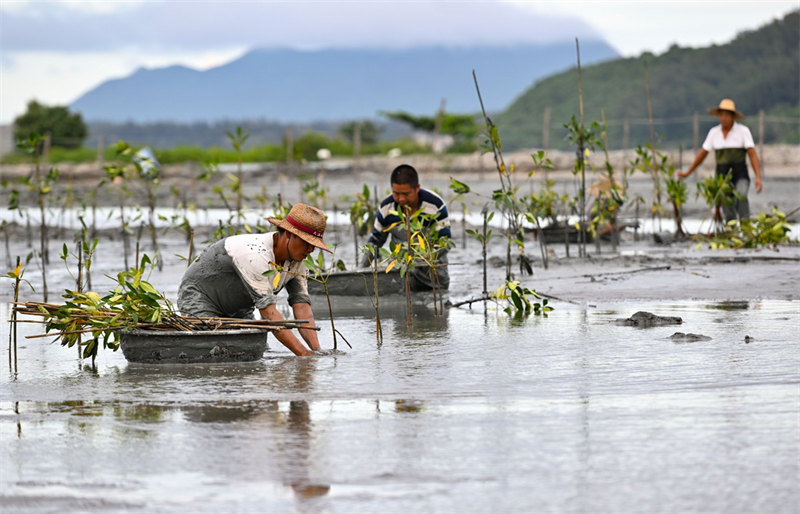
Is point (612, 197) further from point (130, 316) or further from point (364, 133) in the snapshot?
Answer: point (364, 133)

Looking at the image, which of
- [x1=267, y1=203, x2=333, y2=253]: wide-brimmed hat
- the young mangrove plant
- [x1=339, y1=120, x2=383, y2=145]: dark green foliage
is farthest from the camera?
[x1=339, y1=120, x2=383, y2=145]: dark green foliage

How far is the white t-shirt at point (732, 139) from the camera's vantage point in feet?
39.3

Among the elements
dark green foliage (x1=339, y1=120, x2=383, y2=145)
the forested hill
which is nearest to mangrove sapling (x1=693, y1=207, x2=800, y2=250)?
the forested hill

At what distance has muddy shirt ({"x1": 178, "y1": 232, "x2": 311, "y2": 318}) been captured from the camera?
20.0 feet

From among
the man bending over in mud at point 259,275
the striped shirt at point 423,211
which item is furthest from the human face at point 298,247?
the striped shirt at point 423,211

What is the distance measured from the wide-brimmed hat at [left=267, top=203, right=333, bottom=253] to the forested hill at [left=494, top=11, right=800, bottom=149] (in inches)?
1759

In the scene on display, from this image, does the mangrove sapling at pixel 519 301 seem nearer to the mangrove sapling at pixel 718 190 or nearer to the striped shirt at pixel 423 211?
the striped shirt at pixel 423 211

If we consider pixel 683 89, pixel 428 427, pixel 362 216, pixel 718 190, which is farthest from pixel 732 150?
pixel 683 89

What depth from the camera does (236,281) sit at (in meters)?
6.45

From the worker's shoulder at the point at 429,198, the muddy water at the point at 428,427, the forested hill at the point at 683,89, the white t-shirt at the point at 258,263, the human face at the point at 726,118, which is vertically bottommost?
the muddy water at the point at 428,427

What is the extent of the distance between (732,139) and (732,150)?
137 mm

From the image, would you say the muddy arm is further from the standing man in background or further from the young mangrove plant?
the standing man in background

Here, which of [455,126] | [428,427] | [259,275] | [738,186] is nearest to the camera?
[428,427]

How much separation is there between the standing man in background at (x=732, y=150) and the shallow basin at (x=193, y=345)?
7021 millimetres
